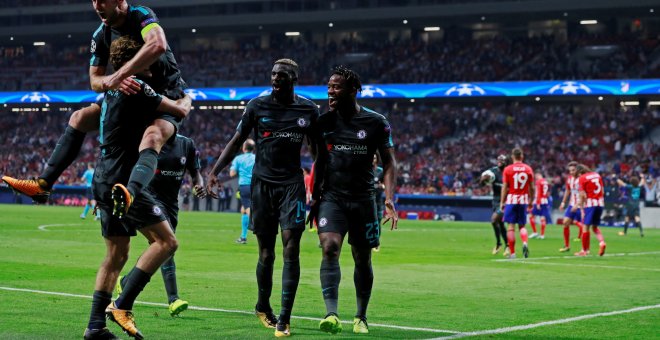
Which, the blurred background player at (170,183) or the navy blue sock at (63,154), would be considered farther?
the blurred background player at (170,183)

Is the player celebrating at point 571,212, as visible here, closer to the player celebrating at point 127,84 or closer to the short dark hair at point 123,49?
the player celebrating at point 127,84

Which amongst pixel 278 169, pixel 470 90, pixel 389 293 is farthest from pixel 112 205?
pixel 470 90

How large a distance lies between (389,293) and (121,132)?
240 inches

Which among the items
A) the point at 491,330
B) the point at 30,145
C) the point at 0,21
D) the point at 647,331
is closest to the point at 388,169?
the point at 491,330

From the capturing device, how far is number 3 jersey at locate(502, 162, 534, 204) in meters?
21.8

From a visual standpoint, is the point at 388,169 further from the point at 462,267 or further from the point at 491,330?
the point at 462,267

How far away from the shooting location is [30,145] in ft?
228

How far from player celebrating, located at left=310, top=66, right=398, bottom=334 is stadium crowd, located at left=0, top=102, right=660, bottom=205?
37933 mm

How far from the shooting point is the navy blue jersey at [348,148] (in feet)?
32.6

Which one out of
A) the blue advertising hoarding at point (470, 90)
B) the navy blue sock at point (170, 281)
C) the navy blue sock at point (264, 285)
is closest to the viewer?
the navy blue sock at point (264, 285)

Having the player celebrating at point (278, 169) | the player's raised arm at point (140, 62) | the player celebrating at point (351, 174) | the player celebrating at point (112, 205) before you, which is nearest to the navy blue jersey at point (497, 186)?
the player celebrating at point (351, 174)

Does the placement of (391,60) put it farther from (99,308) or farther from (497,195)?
(99,308)

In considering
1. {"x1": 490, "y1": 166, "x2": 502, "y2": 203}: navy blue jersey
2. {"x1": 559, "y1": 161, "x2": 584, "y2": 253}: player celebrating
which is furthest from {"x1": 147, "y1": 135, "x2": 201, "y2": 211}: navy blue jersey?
{"x1": 559, "y1": 161, "x2": 584, "y2": 253}: player celebrating

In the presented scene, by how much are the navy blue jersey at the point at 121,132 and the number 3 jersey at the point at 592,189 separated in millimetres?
17305
